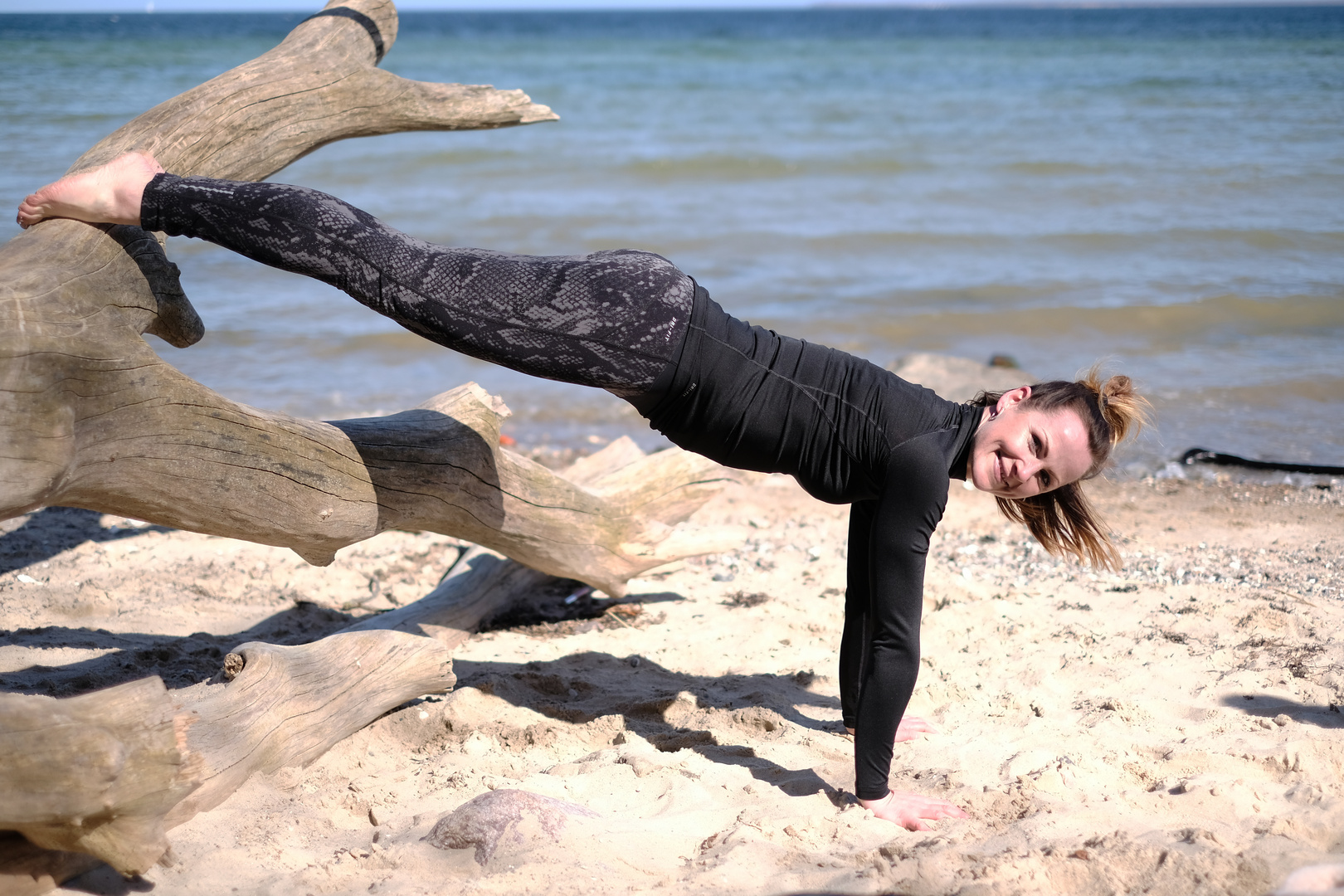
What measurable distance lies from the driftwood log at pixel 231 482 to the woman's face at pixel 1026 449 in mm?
1622

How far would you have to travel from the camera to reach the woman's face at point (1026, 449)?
2.93m

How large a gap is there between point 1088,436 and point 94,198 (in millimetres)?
2898

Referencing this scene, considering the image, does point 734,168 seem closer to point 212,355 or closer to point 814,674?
point 212,355

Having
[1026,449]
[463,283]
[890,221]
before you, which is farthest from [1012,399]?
[890,221]

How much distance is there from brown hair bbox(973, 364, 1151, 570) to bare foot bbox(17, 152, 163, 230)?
2.62m

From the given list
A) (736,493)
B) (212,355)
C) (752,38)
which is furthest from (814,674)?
(752,38)

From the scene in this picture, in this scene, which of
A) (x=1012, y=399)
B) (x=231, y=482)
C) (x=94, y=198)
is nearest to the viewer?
(x=94, y=198)

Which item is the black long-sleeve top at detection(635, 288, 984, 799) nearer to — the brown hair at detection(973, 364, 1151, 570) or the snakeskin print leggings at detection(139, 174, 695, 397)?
the snakeskin print leggings at detection(139, 174, 695, 397)

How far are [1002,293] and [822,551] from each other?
5970 millimetres

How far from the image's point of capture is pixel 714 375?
116 inches

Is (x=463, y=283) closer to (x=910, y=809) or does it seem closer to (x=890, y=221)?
Result: (x=910, y=809)

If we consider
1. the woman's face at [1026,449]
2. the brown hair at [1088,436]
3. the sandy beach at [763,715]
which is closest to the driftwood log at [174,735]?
the sandy beach at [763,715]

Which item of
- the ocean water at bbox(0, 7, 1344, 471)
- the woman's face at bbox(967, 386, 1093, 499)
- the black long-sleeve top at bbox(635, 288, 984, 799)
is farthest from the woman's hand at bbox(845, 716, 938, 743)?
the ocean water at bbox(0, 7, 1344, 471)

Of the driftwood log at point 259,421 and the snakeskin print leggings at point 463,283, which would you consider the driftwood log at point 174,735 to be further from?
the snakeskin print leggings at point 463,283
